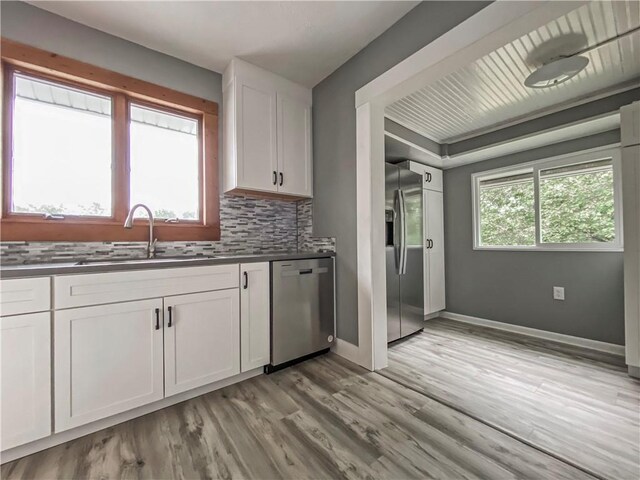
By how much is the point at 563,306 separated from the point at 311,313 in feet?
8.96

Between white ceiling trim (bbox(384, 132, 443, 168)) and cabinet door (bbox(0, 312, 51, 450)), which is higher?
white ceiling trim (bbox(384, 132, 443, 168))

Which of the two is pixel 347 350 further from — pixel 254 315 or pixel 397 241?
pixel 397 241

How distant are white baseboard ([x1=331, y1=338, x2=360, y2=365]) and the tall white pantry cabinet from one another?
158 cm

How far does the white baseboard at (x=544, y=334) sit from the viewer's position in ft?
8.21

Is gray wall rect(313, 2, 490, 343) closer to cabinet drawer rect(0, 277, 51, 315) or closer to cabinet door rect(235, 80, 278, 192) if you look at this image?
cabinet door rect(235, 80, 278, 192)

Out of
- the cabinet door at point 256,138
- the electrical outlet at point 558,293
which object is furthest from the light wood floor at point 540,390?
the cabinet door at point 256,138

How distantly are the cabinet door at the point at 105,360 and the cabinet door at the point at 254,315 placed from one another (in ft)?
1.73

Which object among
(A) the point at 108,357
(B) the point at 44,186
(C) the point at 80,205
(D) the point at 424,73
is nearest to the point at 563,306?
(D) the point at 424,73

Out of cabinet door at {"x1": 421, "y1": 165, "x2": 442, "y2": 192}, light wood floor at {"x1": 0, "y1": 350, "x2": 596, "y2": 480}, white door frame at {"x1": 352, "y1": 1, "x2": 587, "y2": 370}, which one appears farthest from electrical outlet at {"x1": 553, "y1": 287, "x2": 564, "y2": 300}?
white door frame at {"x1": 352, "y1": 1, "x2": 587, "y2": 370}

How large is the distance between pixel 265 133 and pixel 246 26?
2.49 ft

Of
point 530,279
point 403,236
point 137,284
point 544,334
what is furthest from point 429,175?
point 137,284

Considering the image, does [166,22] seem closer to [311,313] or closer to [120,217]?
[120,217]

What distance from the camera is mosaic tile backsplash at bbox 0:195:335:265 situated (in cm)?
168

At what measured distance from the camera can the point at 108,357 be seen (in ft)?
4.66
